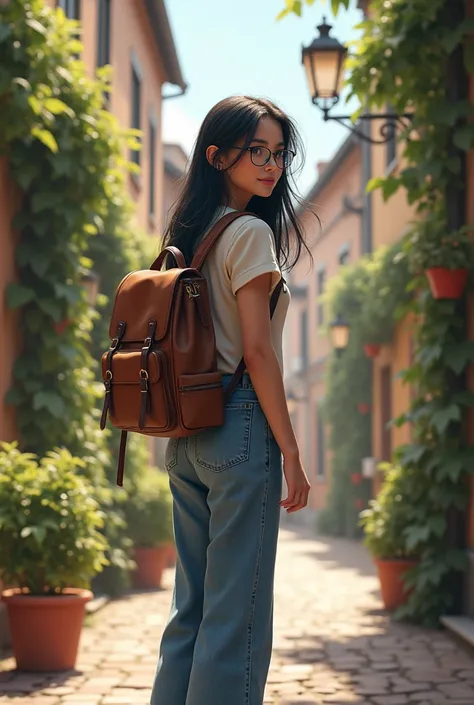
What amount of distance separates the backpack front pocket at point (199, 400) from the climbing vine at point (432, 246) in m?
4.23

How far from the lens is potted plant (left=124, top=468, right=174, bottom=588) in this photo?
9609 mm

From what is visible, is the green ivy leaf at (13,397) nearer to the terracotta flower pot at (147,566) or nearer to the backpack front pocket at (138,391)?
the terracotta flower pot at (147,566)

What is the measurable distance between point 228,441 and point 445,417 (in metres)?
4.25

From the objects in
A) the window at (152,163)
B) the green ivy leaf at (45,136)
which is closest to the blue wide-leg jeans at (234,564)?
the green ivy leaf at (45,136)

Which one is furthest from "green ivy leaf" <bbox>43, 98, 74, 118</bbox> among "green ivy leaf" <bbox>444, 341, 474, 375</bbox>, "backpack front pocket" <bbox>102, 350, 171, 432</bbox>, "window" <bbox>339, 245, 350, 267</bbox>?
"window" <bbox>339, 245, 350, 267</bbox>

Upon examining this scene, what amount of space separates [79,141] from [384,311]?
6302 mm

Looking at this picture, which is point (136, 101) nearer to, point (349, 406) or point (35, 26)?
point (349, 406)

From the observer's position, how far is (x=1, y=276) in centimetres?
642

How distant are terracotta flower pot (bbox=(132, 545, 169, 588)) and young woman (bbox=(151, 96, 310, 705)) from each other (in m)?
6.79

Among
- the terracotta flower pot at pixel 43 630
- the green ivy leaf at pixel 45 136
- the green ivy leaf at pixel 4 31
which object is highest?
the green ivy leaf at pixel 4 31

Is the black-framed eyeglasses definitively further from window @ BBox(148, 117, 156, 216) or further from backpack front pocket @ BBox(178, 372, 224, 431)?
window @ BBox(148, 117, 156, 216)

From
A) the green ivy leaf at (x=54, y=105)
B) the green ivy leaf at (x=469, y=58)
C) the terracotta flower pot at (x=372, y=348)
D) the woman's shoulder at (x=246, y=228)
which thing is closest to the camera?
the woman's shoulder at (x=246, y=228)

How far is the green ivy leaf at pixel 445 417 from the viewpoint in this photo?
22.0ft

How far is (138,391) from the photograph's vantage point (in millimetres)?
2766
